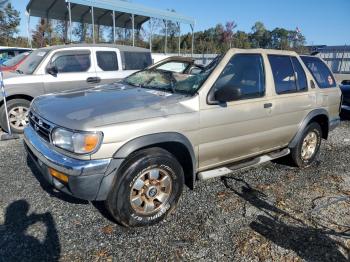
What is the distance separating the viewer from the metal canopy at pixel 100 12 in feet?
47.9

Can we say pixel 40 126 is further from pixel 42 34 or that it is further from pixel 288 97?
pixel 42 34

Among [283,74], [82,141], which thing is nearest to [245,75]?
[283,74]

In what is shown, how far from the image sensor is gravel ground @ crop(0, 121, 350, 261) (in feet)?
9.55

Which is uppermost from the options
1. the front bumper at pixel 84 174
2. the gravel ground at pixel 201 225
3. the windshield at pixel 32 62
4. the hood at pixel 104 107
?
the windshield at pixel 32 62

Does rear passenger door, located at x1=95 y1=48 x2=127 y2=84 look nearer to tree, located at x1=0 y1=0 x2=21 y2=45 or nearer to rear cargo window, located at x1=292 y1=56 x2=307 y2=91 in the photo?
rear cargo window, located at x1=292 y1=56 x2=307 y2=91

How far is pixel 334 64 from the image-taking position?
904 inches

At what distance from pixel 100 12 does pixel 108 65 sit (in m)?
11.7

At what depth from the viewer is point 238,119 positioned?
151 inches

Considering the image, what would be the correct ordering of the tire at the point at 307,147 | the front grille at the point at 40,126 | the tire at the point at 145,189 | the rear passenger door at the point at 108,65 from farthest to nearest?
the rear passenger door at the point at 108,65
the tire at the point at 307,147
the front grille at the point at 40,126
the tire at the point at 145,189

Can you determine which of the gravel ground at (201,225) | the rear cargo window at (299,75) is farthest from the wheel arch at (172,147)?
the rear cargo window at (299,75)

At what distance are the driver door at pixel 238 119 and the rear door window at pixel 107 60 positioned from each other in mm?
4439

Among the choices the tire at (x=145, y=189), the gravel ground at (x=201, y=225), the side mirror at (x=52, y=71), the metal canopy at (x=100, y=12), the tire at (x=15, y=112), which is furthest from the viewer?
the metal canopy at (x=100, y=12)

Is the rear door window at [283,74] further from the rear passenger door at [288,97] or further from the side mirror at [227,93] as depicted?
the side mirror at [227,93]

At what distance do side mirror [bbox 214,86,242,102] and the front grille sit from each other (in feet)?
5.87
